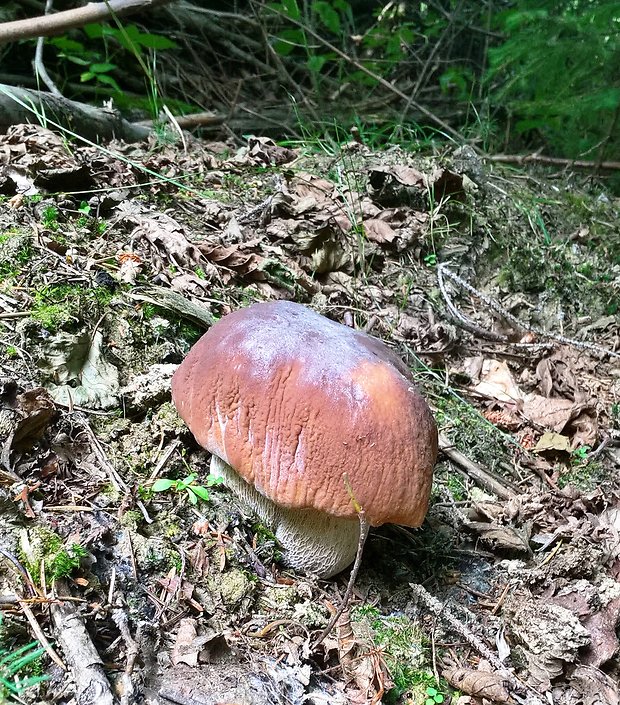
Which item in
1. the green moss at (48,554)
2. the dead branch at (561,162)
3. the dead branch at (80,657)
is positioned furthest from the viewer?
the dead branch at (561,162)

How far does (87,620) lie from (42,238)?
2075mm

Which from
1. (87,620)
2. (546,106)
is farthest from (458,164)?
(87,620)

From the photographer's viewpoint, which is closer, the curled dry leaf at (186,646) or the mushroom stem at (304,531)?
the curled dry leaf at (186,646)

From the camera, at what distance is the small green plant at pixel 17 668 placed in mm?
1412

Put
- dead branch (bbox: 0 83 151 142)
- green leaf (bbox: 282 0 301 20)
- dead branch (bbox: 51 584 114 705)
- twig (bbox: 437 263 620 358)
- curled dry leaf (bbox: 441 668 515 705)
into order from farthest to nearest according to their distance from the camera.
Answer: green leaf (bbox: 282 0 301 20) < dead branch (bbox: 0 83 151 142) < twig (bbox: 437 263 620 358) < curled dry leaf (bbox: 441 668 515 705) < dead branch (bbox: 51 584 114 705)

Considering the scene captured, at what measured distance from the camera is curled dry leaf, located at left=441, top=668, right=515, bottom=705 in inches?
80.6

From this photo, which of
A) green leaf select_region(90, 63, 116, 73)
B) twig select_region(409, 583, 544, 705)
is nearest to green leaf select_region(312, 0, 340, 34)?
green leaf select_region(90, 63, 116, 73)

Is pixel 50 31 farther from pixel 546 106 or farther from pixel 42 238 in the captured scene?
pixel 546 106

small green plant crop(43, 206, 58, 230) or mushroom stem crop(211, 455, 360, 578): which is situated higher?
small green plant crop(43, 206, 58, 230)

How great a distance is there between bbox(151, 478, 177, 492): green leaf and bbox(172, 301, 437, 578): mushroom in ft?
1.05

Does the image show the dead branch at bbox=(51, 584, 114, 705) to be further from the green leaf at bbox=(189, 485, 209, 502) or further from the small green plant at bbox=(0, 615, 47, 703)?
the green leaf at bbox=(189, 485, 209, 502)

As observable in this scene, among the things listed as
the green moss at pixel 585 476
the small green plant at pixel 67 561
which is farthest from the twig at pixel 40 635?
the green moss at pixel 585 476

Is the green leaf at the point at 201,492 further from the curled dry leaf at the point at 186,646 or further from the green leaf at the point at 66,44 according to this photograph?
the green leaf at the point at 66,44

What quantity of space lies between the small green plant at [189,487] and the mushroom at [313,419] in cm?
32
